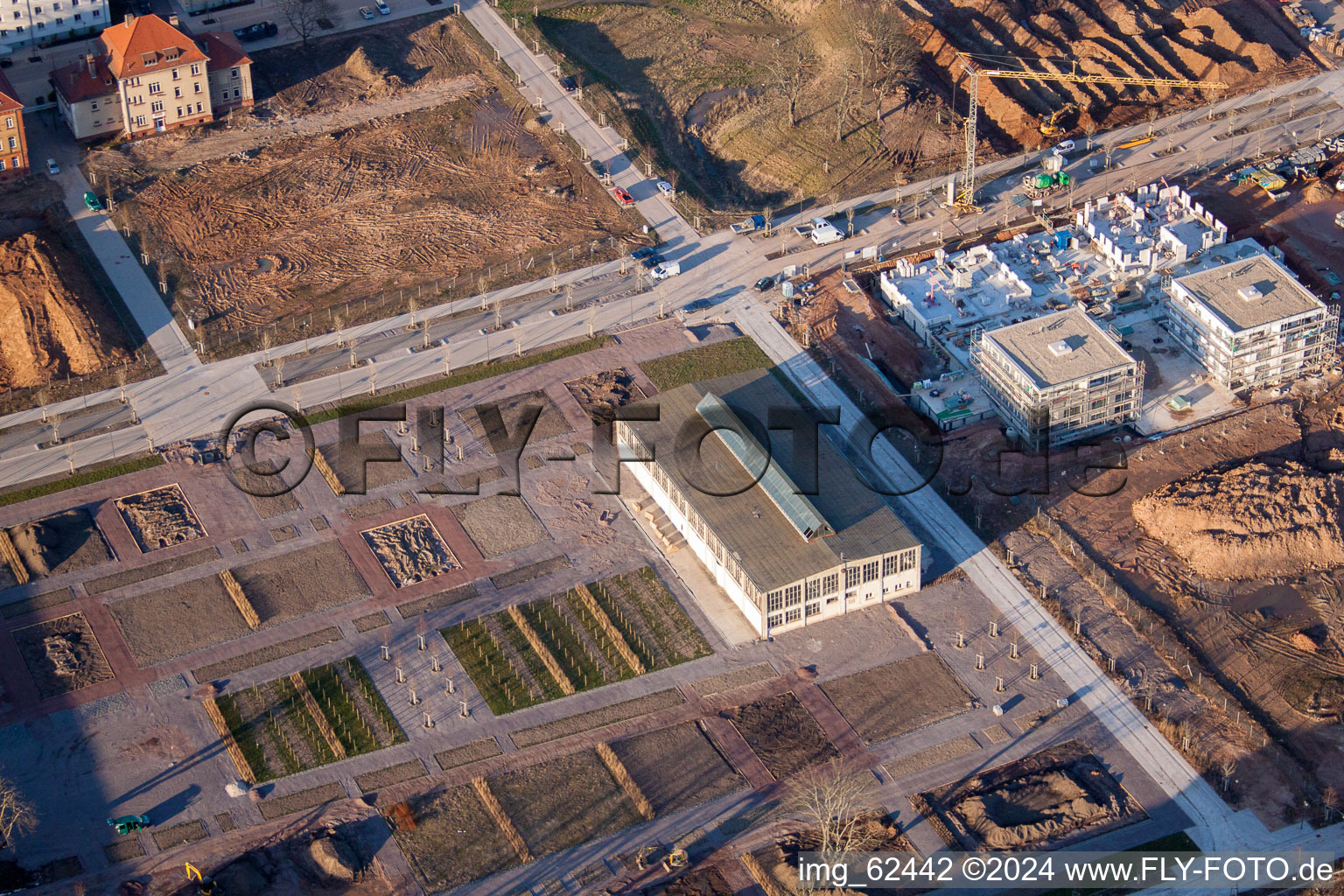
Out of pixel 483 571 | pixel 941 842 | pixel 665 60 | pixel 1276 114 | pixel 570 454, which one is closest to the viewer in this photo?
pixel 941 842

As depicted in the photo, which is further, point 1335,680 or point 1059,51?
point 1059,51

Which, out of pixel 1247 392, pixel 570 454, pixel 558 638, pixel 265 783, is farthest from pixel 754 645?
pixel 1247 392

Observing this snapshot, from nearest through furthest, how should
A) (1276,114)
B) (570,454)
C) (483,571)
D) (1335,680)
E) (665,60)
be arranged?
(1335,680), (483,571), (570,454), (1276,114), (665,60)

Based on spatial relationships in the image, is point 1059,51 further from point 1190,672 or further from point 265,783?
point 265,783

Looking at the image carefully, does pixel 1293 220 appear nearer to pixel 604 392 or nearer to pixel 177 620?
pixel 604 392

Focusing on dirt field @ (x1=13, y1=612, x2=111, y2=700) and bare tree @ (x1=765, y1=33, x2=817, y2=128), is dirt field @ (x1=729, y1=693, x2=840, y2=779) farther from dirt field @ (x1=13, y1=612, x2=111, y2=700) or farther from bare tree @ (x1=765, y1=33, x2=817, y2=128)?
bare tree @ (x1=765, y1=33, x2=817, y2=128)

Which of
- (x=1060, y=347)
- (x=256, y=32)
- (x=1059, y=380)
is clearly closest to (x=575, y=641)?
(x=1059, y=380)
